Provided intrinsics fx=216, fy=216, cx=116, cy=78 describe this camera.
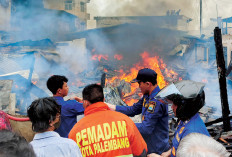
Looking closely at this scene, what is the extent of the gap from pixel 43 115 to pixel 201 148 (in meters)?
1.22

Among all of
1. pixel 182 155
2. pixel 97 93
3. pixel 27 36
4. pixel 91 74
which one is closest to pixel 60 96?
pixel 97 93

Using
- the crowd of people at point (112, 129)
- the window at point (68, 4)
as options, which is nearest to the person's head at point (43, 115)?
the crowd of people at point (112, 129)

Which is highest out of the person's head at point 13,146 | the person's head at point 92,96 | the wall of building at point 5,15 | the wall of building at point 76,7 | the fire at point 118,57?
the wall of building at point 76,7

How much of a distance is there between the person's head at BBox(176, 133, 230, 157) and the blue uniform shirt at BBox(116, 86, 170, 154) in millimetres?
1518

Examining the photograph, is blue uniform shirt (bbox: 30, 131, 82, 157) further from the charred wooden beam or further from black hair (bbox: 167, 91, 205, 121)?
the charred wooden beam

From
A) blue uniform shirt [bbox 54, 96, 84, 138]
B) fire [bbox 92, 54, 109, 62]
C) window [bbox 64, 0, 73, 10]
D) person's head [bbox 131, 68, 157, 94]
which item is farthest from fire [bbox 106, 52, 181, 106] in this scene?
window [bbox 64, 0, 73, 10]

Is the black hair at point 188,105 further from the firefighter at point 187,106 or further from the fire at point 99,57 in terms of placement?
the fire at point 99,57

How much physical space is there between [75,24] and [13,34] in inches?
468

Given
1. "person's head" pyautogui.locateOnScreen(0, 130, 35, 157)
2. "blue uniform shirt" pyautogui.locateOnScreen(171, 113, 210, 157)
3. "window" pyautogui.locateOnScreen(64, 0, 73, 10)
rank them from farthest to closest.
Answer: "window" pyautogui.locateOnScreen(64, 0, 73, 10), "blue uniform shirt" pyautogui.locateOnScreen(171, 113, 210, 157), "person's head" pyautogui.locateOnScreen(0, 130, 35, 157)

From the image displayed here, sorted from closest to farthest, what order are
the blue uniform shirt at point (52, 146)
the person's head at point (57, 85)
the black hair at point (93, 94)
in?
the blue uniform shirt at point (52, 146) < the black hair at point (93, 94) < the person's head at point (57, 85)

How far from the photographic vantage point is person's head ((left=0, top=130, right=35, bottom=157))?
102 centimetres

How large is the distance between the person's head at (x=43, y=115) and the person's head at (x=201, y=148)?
41.9 inches

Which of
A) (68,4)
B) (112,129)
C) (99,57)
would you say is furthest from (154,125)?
(68,4)

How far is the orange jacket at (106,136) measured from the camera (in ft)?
6.44
